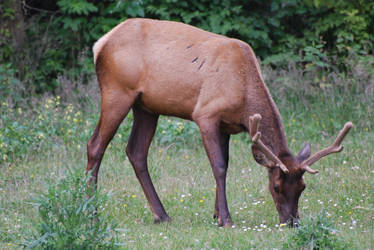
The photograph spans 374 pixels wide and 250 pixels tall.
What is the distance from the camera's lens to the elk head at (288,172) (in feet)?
19.1

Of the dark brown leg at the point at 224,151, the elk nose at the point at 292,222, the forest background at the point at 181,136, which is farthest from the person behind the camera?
the dark brown leg at the point at 224,151

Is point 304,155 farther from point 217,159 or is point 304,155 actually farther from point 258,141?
point 217,159

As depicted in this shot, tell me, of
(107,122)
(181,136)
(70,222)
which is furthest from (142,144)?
(70,222)

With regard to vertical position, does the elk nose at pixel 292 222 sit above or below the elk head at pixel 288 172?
below

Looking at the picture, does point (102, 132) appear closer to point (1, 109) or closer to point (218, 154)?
point (218, 154)

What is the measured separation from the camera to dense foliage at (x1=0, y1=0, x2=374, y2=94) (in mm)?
10969

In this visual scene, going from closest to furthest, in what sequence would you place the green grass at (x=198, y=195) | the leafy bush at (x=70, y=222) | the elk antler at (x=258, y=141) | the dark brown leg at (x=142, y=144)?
the leafy bush at (x=70, y=222)
the green grass at (x=198, y=195)
the elk antler at (x=258, y=141)
the dark brown leg at (x=142, y=144)

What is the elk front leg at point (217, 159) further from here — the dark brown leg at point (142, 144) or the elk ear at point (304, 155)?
the dark brown leg at point (142, 144)

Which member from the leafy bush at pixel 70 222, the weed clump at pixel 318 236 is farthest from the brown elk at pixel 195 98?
the leafy bush at pixel 70 222

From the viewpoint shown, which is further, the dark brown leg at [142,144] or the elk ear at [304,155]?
the dark brown leg at [142,144]

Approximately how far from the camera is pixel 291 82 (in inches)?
410

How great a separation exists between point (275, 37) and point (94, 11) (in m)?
3.44

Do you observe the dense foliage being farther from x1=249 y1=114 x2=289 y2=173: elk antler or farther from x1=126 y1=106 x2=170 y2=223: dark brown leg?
x1=249 y1=114 x2=289 y2=173: elk antler

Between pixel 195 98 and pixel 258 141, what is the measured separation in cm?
84
